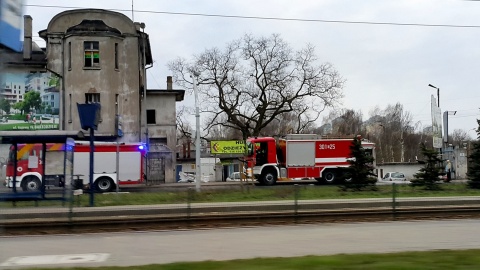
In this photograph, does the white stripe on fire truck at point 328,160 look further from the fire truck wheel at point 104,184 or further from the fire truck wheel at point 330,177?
the fire truck wheel at point 104,184

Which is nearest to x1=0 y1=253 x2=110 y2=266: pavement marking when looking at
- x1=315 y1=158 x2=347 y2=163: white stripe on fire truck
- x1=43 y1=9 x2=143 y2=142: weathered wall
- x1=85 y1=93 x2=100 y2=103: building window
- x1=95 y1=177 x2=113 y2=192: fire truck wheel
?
x1=95 y1=177 x2=113 y2=192: fire truck wheel

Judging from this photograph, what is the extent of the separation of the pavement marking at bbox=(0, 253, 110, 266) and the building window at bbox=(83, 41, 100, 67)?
31.9 metres

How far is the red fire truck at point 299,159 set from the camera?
3562 centimetres

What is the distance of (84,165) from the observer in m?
34.6

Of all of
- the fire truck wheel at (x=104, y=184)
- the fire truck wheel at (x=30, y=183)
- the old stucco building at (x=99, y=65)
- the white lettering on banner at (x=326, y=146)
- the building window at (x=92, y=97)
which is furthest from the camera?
the building window at (x=92, y=97)

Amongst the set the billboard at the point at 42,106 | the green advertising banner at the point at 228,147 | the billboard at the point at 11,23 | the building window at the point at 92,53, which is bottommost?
the green advertising banner at the point at 228,147

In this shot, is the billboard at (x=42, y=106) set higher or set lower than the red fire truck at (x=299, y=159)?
higher

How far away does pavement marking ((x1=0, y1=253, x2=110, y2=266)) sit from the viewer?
1008cm

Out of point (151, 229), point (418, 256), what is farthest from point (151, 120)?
point (418, 256)

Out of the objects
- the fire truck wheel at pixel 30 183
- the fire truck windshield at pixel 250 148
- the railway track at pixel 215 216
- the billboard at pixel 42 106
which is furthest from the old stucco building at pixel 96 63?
the railway track at pixel 215 216

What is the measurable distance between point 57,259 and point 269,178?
2558 centimetres

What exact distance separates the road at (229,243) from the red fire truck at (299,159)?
1902 centimetres

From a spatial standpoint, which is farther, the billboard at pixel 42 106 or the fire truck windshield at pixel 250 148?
the billboard at pixel 42 106

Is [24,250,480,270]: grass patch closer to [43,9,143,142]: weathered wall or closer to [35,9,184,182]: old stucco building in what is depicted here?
[35,9,184,182]: old stucco building
